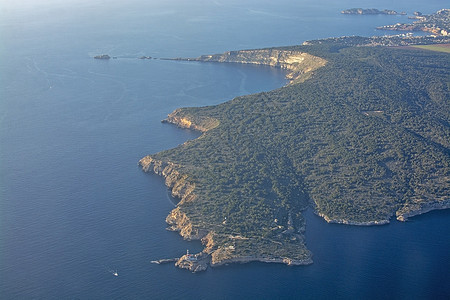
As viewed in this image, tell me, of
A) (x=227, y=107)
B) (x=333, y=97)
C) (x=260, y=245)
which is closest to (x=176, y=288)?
(x=260, y=245)

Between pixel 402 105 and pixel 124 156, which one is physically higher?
pixel 402 105

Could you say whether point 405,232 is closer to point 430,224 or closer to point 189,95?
point 430,224

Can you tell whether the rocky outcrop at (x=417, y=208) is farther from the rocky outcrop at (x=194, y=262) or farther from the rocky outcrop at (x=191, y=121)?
the rocky outcrop at (x=191, y=121)

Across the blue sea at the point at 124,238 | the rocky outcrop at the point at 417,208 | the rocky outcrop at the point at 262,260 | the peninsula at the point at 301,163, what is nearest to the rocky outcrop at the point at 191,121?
the peninsula at the point at 301,163

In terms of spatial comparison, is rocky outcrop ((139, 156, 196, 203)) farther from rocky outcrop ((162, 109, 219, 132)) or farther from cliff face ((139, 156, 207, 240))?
rocky outcrop ((162, 109, 219, 132))

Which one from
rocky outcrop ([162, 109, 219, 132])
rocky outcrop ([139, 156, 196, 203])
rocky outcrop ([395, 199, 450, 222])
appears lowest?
rocky outcrop ([395, 199, 450, 222])

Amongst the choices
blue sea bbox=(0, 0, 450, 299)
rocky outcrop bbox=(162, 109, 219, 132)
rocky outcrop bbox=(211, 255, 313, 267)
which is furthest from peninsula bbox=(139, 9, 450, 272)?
blue sea bbox=(0, 0, 450, 299)

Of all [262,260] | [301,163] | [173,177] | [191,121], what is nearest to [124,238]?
[173,177]
